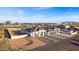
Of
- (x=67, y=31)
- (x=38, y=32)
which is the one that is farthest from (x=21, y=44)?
(x=67, y=31)

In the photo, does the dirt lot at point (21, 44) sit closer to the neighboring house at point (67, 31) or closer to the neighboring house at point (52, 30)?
the neighboring house at point (52, 30)

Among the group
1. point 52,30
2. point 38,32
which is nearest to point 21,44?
Result: point 38,32

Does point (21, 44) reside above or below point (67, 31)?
below

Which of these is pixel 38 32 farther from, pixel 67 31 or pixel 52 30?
pixel 67 31

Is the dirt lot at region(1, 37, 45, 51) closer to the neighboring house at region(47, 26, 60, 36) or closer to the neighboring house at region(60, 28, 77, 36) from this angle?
the neighboring house at region(47, 26, 60, 36)

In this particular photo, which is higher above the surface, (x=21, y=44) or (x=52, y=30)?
(x=52, y=30)

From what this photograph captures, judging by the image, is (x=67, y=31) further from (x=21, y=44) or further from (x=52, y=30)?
(x=21, y=44)

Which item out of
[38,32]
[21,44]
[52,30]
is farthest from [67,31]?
[21,44]

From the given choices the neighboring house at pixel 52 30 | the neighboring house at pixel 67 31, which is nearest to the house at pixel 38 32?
the neighboring house at pixel 52 30

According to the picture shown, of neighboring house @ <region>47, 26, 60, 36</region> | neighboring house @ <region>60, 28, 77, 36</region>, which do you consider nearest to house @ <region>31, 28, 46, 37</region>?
neighboring house @ <region>47, 26, 60, 36</region>

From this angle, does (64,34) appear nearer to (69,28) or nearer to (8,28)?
(69,28)
